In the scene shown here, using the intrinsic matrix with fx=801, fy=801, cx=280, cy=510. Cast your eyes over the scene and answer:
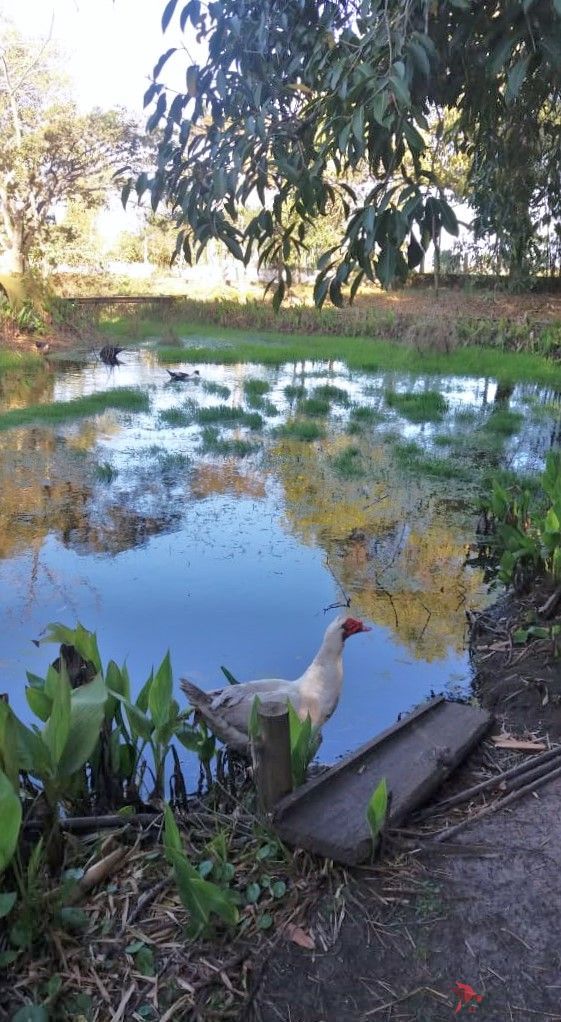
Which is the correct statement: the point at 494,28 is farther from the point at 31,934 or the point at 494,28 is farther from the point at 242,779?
the point at 31,934

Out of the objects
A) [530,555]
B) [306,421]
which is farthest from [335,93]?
[306,421]

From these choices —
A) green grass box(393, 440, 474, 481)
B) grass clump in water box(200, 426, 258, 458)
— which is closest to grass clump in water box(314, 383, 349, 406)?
grass clump in water box(200, 426, 258, 458)

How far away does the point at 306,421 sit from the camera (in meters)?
10.8

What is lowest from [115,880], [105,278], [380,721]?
[380,721]

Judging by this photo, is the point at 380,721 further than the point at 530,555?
No

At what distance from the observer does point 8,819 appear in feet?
7.33

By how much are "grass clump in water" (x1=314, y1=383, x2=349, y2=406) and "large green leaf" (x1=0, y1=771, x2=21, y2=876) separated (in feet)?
33.5

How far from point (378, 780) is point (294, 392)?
10.2 m

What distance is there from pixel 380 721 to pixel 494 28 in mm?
3125

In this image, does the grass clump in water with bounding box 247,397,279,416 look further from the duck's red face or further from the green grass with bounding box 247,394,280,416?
the duck's red face

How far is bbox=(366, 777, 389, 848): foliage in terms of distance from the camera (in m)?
2.56

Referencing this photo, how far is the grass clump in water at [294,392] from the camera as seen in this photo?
40.9ft

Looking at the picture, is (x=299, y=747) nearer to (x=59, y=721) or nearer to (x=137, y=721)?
(x=137, y=721)

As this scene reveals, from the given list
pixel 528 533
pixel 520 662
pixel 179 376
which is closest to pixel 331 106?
pixel 520 662
